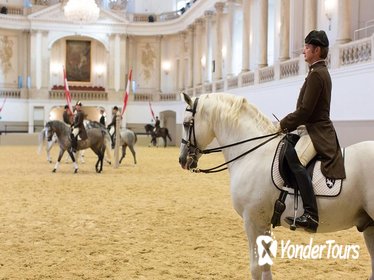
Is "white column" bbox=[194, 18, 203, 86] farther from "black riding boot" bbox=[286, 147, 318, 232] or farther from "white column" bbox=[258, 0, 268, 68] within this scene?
"black riding boot" bbox=[286, 147, 318, 232]

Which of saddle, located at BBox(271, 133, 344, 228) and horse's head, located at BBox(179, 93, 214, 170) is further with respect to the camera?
horse's head, located at BBox(179, 93, 214, 170)

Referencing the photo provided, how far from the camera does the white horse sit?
3.99 meters

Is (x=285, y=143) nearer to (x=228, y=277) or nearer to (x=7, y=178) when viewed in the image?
(x=228, y=277)

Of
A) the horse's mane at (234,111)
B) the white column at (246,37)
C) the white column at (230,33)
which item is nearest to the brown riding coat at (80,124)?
the horse's mane at (234,111)

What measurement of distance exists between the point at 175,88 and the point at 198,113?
3982cm

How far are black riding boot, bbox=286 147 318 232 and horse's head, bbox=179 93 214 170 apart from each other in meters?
0.92

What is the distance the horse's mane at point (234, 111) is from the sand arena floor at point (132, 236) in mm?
1631

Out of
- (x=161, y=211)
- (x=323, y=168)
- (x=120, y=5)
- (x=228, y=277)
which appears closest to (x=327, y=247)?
(x=228, y=277)

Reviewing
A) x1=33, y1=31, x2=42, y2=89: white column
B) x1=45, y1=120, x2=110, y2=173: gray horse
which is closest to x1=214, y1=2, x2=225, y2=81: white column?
x1=33, y1=31, x2=42, y2=89: white column

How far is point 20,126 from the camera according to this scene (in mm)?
39469

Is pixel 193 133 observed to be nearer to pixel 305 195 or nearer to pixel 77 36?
pixel 305 195

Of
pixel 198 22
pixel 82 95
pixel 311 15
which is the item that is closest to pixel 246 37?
pixel 311 15

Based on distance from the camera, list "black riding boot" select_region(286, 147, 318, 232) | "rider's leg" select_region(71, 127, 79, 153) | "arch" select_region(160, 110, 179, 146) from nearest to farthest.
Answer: "black riding boot" select_region(286, 147, 318, 232) → "rider's leg" select_region(71, 127, 79, 153) → "arch" select_region(160, 110, 179, 146)

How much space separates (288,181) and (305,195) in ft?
0.65
